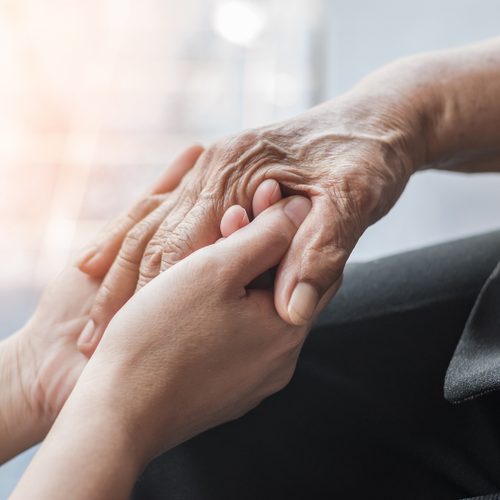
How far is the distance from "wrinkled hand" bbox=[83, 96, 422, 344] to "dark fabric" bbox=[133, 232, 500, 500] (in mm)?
175

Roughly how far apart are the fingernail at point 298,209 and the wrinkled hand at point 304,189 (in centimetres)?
1

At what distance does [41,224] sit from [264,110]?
1.22 m

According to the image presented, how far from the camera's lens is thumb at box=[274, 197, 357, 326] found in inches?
23.1

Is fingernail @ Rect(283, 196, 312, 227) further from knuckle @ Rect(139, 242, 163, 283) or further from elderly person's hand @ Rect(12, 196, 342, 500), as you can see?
knuckle @ Rect(139, 242, 163, 283)

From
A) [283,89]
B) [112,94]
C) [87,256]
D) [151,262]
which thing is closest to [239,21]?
[283,89]

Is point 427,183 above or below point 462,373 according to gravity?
below

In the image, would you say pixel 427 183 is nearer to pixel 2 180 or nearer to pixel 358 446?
pixel 358 446

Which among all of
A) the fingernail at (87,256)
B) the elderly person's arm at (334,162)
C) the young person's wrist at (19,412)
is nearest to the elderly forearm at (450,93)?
the elderly person's arm at (334,162)

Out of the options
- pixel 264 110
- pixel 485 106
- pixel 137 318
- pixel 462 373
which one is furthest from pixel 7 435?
pixel 264 110

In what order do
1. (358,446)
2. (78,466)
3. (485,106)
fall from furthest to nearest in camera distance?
(485,106), (358,446), (78,466)

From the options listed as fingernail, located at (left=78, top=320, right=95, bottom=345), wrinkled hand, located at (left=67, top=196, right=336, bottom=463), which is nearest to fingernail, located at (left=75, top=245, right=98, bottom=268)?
fingernail, located at (left=78, top=320, right=95, bottom=345)

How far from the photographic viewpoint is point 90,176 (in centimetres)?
226

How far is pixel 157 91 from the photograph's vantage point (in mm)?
2586

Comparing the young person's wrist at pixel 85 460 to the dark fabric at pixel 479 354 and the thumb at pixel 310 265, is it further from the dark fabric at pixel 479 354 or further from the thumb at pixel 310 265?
the dark fabric at pixel 479 354
